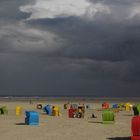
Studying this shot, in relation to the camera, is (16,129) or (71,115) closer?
(16,129)

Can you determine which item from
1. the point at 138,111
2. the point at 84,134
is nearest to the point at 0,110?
→ the point at 138,111

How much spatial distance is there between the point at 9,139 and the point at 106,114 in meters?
10.0

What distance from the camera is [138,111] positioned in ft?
110

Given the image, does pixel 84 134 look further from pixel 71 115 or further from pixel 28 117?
pixel 71 115

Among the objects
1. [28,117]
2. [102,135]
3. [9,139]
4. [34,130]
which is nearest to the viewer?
[9,139]

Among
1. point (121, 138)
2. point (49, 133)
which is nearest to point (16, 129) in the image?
point (49, 133)

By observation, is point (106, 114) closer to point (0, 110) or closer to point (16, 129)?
point (16, 129)

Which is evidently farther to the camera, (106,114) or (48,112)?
(48,112)

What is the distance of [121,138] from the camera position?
20469mm

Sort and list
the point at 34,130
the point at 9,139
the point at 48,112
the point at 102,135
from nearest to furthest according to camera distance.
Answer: the point at 9,139 → the point at 102,135 → the point at 34,130 → the point at 48,112

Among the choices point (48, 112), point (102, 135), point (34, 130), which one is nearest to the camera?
point (102, 135)

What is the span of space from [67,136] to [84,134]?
46.9 inches

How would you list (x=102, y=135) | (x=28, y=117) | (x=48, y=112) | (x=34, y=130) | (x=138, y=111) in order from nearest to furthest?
(x=102, y=135) → (x=34, y=130) → (x=28, y=117) → (x=138, y=111) → (x=48, y=112)

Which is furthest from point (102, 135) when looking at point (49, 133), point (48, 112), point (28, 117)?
point (48, 112)
